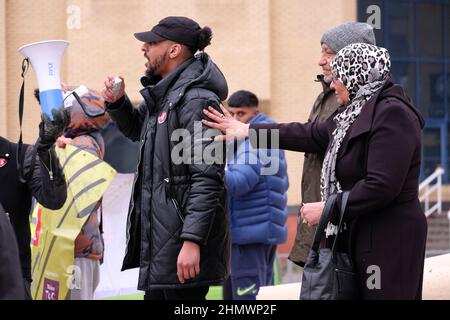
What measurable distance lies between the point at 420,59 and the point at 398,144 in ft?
68.8

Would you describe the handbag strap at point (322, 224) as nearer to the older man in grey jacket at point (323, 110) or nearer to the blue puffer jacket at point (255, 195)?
the older man in grey jacket at point (323, 110)

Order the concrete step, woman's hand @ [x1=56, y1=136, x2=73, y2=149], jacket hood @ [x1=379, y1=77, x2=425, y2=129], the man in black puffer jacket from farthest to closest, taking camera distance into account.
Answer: the concrete step → woman's hand @ [x1=56, y1=136, x2=73, y2=149] → the man in black puffer jacket → jacket hood @ [x1=379, y1=77, x2=425, y2=129]

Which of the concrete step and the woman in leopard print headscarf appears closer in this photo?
the woman in leopard print headscarf

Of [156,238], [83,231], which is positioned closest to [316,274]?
[156,238]

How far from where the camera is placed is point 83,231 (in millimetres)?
6707

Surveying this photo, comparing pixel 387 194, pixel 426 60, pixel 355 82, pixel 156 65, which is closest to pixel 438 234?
pixel 426 60

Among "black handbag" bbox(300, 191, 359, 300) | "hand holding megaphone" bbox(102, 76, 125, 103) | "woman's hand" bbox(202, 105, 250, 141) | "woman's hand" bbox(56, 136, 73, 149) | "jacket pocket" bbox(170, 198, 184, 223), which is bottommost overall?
"black handbag" bbox(300, 191, 359, 300)

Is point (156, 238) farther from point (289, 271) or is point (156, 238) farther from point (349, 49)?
point (289, 271)

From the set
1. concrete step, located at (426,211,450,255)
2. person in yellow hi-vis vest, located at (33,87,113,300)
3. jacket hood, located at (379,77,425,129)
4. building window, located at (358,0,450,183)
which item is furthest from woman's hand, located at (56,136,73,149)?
building window, located at (358,0,450,183)

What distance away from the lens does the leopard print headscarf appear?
4574 mm

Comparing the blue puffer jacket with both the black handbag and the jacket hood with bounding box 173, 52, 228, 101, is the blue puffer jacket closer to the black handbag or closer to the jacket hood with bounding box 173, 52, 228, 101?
the jacket hood with bounding box 173, 52, 228, 101

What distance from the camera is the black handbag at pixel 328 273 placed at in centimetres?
427

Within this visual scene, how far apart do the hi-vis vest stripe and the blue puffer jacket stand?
148 cm

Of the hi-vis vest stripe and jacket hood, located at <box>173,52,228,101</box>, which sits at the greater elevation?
jacket hood, located at <box>173,52,228,101</box>
